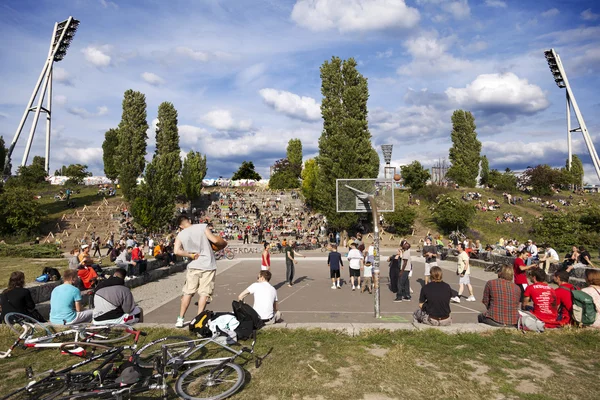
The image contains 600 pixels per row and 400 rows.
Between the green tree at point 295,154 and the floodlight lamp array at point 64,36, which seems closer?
the floodlight lamp array at point 64,36

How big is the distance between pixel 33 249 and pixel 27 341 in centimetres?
2236

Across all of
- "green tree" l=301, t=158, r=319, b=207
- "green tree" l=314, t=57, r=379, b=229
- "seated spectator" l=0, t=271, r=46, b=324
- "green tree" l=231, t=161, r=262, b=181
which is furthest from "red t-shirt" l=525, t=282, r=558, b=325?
"green tree" l=231, t=161, r=262, b=181

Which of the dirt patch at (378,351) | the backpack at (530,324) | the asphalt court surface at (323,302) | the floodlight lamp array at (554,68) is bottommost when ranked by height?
the asphalt court surface at (323,302)

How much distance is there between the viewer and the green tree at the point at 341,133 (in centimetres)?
4034

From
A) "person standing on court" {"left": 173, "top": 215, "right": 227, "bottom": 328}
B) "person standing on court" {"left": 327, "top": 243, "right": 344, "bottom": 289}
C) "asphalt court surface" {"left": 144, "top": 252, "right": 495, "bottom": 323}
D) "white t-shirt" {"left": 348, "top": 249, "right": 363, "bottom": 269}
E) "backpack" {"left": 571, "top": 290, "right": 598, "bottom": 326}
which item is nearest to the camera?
"person standing on court" {"left": 173, "top": 215, "right": 227, "bottom": 328}

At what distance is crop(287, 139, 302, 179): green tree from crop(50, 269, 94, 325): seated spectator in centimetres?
7884

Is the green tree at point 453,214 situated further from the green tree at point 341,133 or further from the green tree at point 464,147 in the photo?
the green tree at point 464,147

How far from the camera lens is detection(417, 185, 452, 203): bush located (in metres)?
53.9

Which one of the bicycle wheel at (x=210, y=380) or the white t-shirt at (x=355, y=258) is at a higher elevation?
the white t-shirt at (x=355, y=258)

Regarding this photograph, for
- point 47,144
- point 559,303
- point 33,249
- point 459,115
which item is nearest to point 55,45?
point 47,144

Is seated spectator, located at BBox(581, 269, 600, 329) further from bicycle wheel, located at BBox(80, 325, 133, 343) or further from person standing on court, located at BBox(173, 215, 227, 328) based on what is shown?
bicycle wheel, located at BBox(80, 325, 133, 343)

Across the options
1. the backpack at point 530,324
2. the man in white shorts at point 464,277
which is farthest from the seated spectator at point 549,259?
the backpack at point 530,324

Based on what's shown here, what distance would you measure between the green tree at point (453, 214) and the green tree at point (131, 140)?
116 ft

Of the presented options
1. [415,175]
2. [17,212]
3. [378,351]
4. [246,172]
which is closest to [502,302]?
[378,351]
